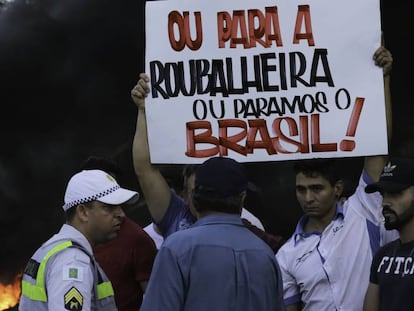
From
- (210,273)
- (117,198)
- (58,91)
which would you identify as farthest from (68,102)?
(210,273)

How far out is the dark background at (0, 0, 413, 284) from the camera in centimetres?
745

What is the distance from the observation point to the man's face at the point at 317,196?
495 centimetres

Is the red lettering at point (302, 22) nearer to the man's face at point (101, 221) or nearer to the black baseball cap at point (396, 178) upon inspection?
the black baseball cap at point (396, 178)

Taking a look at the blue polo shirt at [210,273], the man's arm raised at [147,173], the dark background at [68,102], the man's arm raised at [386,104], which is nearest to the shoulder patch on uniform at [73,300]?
the blue polo shirt at [210,273]

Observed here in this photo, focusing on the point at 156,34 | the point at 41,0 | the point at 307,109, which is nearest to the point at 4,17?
the point at 41,0

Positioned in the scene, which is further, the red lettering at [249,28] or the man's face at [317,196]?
the man's face at [317,196]

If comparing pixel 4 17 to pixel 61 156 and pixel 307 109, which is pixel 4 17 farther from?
pixel 307 109

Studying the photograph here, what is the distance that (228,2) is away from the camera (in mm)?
4891

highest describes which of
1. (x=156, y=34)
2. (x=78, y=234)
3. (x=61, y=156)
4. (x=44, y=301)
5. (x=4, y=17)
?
(x=4, y=17)

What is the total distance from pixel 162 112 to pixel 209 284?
137cm

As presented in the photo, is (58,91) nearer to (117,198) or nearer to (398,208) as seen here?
(117,198)

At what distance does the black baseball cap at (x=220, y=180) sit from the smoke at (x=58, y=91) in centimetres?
373

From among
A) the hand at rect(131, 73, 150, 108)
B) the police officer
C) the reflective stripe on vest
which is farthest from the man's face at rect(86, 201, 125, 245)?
the hand at rect(131, 73, 150, 108)

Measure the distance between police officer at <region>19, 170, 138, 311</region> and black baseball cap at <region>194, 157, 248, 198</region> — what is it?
62 cm
